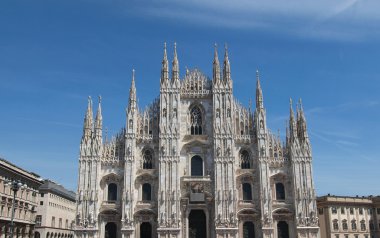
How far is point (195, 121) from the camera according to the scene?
192 feet

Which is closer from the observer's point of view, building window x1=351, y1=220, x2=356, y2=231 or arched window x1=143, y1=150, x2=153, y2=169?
arched window x1=143, y1=150, x2=153, y2=169

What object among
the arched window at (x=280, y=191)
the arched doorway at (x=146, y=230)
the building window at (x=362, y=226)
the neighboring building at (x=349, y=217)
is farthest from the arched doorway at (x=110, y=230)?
the building window at (x=362, y=226)

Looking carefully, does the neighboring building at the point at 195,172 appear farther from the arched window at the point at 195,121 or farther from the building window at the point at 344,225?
the building window at the point at 344,225

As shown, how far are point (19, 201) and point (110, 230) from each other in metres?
13.9

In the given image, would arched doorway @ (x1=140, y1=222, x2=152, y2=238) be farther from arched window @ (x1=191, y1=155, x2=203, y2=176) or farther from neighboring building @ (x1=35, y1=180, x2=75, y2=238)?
neighboring building @ (x1=35, y1=180, x2=75, y2=238)

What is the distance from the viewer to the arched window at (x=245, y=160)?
5697 centimetres

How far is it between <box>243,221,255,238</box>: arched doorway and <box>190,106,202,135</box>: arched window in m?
12.7

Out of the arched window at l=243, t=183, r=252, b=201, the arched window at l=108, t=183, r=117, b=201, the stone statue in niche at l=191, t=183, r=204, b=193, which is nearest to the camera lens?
the stone statue in niche at l=191, t=183, r=204, b=193

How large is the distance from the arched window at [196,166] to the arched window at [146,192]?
18.5 ft

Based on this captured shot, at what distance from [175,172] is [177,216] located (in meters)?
5.24

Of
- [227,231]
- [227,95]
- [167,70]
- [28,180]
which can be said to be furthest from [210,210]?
[28,180]

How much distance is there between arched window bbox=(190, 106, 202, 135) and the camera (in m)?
58.2

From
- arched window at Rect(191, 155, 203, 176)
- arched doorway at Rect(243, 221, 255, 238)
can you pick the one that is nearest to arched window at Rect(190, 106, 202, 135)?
arched window at Rect(191, 155, 203, 176)

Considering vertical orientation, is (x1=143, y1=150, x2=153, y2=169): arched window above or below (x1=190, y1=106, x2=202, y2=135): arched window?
below
